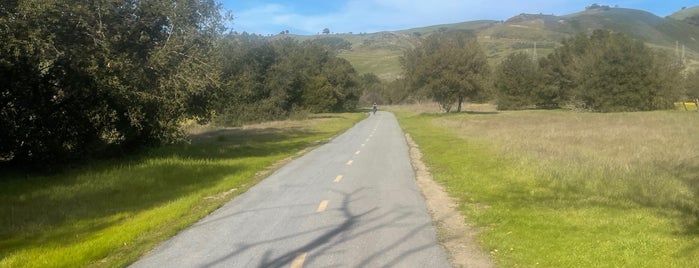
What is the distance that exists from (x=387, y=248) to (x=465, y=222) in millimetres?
2338

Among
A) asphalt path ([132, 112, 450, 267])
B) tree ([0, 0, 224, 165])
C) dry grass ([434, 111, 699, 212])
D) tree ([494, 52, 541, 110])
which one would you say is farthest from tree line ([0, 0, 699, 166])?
tree ([494, 52, 541, 110])

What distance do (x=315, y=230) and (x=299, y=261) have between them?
1.74 m

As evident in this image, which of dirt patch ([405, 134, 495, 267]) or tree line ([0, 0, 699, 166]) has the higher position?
tree line ([0, 0, 699, 166])

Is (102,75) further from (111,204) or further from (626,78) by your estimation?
(626,78)

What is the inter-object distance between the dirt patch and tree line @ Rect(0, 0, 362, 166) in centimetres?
1101

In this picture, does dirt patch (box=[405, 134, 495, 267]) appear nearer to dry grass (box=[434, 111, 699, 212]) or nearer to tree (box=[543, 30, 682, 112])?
dry grass (box=[434, 111, 699, 212])

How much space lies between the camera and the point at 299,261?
6.78 m

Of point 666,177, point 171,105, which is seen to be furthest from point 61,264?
point 171,105

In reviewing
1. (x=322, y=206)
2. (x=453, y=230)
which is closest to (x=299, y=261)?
(x=453, y=230)

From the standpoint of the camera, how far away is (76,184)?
1540 cm

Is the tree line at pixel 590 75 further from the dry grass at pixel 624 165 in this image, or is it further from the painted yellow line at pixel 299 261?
the painted yellow line at pixel 299 261

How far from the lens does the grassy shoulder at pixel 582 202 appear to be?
Answer: 274 inches

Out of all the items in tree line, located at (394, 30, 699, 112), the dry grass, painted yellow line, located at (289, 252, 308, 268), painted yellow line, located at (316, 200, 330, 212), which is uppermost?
tree line, located at (394, 30, 699, 112)

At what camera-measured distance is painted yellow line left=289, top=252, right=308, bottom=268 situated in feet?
21.7
